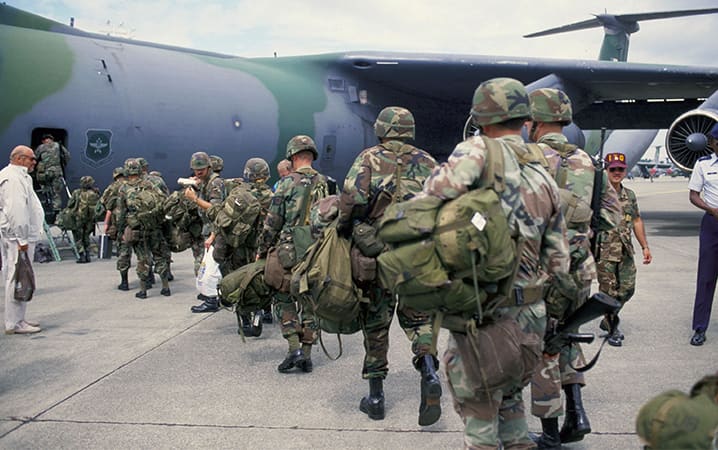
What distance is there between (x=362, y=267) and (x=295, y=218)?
46.1 inches

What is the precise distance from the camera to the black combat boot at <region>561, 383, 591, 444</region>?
3.32 m

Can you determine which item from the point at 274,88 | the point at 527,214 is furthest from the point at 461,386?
the point at 274,88

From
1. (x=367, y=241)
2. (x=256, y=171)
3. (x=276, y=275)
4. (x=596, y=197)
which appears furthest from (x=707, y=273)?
(x=256, y=171)

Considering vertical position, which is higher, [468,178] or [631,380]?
[468,178]

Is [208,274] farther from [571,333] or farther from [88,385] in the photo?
[571,333]

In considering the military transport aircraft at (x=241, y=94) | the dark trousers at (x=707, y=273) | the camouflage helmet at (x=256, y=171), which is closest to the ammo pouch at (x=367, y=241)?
the camouflage helmet at (x=256, y=171)

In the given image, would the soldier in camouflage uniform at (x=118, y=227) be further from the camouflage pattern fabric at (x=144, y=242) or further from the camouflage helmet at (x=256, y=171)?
the camouflage helmet at (x=256, y=171)

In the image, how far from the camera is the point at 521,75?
1245cm

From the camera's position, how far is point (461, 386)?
2.52 m

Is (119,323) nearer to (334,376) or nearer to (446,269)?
(334,376)

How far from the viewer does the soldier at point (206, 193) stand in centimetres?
630

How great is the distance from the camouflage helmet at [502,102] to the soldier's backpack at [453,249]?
11.5 inches

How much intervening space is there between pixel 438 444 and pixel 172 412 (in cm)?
169

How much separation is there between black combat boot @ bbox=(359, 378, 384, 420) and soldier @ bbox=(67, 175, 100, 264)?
699 cm
